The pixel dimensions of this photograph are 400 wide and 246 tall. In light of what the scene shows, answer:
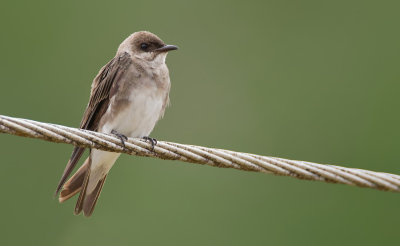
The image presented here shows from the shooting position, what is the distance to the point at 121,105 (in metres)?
3.92

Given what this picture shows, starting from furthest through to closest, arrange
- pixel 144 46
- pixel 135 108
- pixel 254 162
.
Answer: pixel 144 46
pixel 135 108
pixel 254 162

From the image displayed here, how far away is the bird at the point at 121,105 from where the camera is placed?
12.9ft

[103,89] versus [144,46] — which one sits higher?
[144,46]

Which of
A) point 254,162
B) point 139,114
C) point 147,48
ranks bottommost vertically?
point 254,162

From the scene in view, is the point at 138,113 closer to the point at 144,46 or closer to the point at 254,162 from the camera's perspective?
the point at 144,46

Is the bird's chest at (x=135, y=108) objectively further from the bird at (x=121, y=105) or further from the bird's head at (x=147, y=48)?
the bird's head at (x=147, y=48)

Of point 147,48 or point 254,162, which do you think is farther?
point 147,48

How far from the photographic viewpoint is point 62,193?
3.73 meters

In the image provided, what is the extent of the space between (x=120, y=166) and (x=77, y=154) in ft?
7.51

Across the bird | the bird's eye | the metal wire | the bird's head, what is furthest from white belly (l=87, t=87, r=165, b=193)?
the metal wire

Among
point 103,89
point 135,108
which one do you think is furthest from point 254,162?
point 103,89

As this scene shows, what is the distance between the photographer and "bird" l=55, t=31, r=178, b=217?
3.92 m

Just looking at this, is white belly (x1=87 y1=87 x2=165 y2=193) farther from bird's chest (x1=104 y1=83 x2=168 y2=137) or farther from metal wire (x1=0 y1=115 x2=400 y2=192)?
metal wire (x1=0 y1=115 x2=400 y2=192)

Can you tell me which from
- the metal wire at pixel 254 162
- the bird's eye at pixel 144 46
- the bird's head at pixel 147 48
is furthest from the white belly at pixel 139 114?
the metal wire at pixel 254 162
